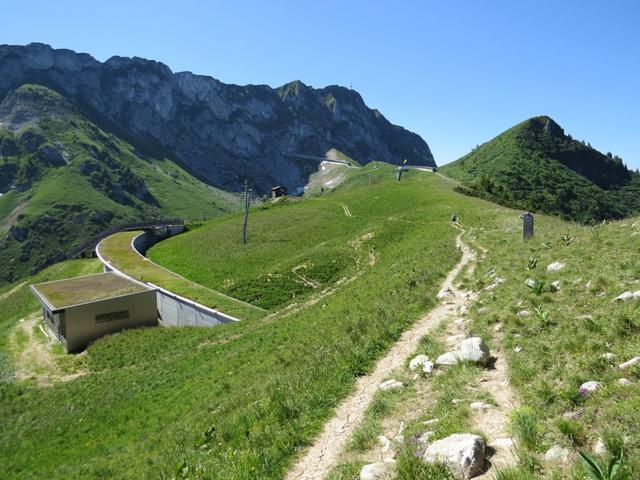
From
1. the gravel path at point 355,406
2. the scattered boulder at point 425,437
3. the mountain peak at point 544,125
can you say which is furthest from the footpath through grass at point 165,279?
the mountain peak at point 544,125

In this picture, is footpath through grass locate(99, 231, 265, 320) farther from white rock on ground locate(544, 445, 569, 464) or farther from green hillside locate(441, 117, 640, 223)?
green hillside locate(441, 117, 640, 223)

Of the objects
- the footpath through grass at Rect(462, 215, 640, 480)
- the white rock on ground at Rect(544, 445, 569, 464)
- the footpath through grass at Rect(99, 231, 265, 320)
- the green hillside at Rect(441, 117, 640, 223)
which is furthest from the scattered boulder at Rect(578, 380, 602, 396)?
the green hillside at Rect(441, 117, 640, 223)

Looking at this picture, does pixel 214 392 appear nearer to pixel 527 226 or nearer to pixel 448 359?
pixel 448 359

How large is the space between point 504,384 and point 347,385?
4433mm

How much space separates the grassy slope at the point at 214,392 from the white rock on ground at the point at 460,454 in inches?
138

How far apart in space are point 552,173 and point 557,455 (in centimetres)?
16261

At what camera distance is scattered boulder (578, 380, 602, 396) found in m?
7.47

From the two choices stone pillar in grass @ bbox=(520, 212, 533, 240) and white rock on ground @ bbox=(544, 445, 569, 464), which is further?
stone pillar in grass @ bbox=(520, 212, 533, 240)

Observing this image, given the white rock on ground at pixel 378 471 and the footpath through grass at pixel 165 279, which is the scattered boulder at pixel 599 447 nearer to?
the white rock on ground at pixel 378 471

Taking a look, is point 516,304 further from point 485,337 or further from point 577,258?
point 577,258

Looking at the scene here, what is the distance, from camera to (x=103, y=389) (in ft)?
87.5

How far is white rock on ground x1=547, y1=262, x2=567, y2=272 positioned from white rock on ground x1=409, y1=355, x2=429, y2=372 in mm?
7336

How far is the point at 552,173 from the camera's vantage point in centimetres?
14562

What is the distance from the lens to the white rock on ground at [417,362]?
11.6 m
